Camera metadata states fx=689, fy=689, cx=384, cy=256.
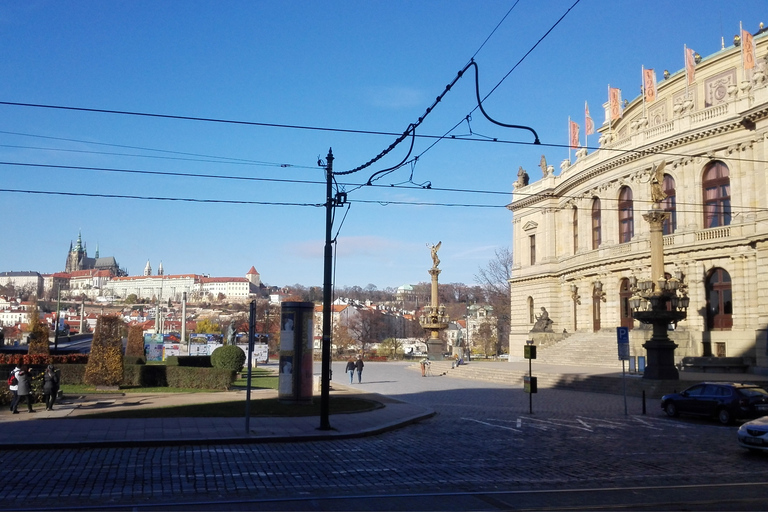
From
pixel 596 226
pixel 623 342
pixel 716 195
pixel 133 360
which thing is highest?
pixel 716 195

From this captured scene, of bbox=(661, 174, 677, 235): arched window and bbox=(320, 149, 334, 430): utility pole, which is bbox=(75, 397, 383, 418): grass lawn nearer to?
bbox=(320, 149, 334, 430): utility pole

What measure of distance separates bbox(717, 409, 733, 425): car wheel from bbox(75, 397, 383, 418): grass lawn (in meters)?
11.8

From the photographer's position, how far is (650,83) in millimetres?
54750

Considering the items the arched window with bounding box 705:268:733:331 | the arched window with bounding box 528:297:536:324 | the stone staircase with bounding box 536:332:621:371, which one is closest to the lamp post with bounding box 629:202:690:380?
the stone staircase with bounding box 536:332:621:371

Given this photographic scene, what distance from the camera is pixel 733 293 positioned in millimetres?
42781

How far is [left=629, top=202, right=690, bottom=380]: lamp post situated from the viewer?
1239 inches

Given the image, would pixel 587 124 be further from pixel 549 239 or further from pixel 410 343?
pixel 410 343

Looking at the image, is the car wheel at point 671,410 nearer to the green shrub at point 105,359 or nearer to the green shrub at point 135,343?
the green shrub at point 105,359

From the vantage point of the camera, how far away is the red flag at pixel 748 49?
4503cm

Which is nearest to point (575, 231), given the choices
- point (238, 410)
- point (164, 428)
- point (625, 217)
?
point (625, 217)

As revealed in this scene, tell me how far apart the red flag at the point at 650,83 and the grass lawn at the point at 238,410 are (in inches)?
1544

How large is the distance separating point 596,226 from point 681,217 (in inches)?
443

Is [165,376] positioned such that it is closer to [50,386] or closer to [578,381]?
[50,386]

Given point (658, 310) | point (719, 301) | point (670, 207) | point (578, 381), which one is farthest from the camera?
point (670, 207)
